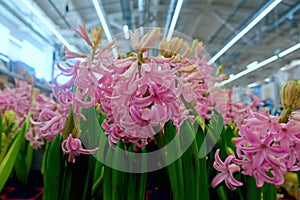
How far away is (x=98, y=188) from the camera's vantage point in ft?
1.37

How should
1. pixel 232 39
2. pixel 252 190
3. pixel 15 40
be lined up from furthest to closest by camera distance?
1. pixel 232 39
2. pixel 15 40
3. pixel 252 190

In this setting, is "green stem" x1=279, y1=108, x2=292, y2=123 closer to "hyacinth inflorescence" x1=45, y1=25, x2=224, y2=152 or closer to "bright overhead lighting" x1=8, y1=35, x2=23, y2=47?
"hyacinth inflorescence" x1=45, y1=25, x2=224, y2=152

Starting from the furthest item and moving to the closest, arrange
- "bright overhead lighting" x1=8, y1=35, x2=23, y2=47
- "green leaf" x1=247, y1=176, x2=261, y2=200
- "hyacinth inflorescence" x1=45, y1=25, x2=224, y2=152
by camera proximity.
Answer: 1. "bright overhead lighting" x1=8, y1=35, x2=23, y2=47
2. "green leaf" x1=247, y1=176, x2=261, y2=200
3. "hyacinth inflorescence" x1=45, y1=25, x2=224, y2=152

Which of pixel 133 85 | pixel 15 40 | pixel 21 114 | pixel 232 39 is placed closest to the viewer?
pixel 133 85

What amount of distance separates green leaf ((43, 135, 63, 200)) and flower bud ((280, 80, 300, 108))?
0.98ft

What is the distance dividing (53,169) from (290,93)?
33 cm

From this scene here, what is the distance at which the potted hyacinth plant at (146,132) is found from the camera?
0.84ft

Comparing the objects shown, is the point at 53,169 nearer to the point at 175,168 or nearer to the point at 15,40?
the point at 175,168

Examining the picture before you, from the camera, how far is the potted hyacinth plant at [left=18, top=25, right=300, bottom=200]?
257mm

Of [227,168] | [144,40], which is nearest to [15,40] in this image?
[144,40]

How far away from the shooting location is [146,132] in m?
0.27

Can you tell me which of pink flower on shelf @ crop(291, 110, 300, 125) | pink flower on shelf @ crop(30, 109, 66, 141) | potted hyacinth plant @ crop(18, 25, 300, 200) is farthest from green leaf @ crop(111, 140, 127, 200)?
pink flower on shelf @ crop(291, 110, 300, 125)

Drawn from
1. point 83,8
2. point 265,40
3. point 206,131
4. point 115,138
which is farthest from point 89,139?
point 265,40

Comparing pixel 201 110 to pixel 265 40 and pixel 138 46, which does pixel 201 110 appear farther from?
pixel 265 40
